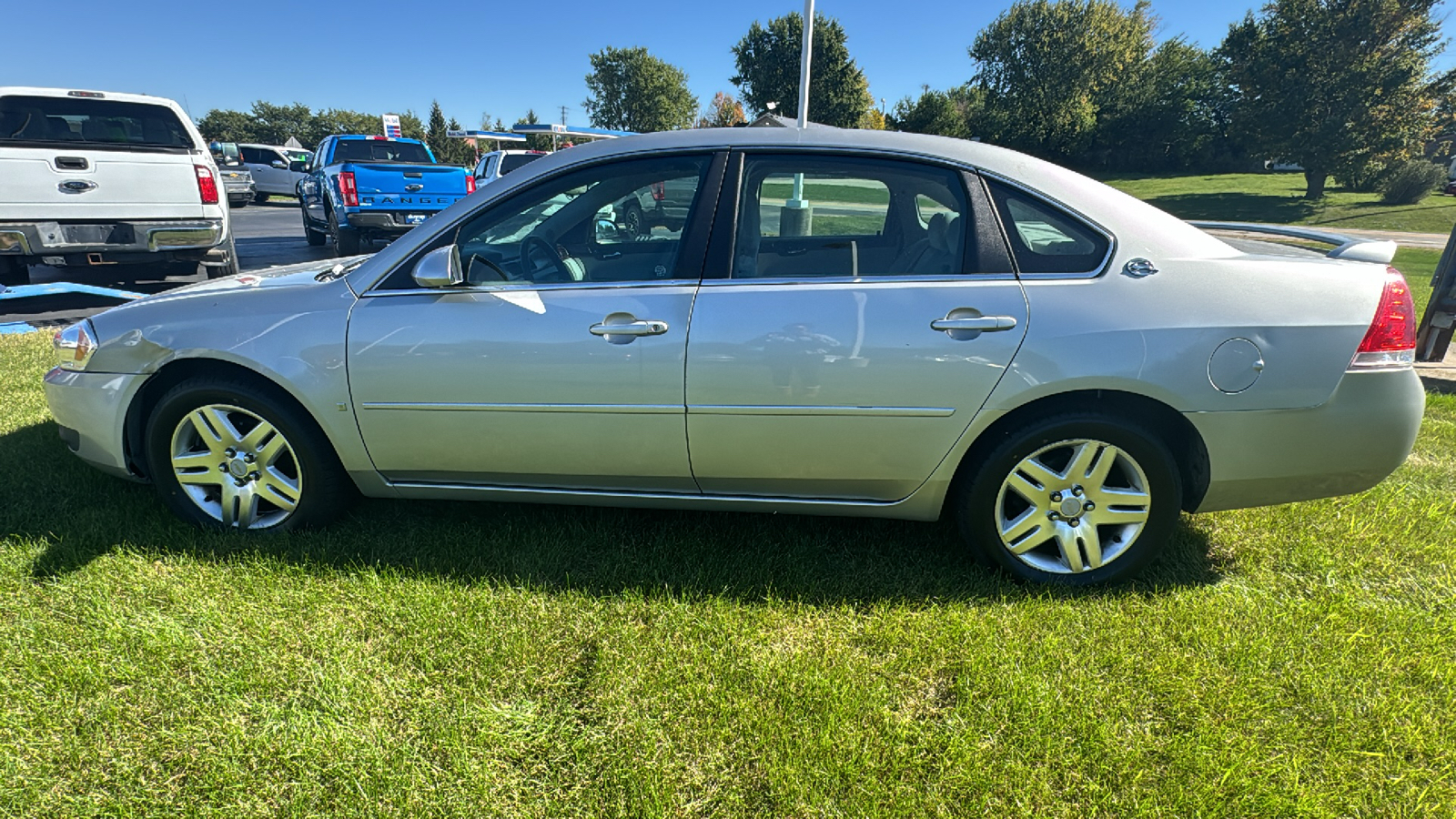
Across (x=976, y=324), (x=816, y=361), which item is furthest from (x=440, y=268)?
(x=976, y=324)

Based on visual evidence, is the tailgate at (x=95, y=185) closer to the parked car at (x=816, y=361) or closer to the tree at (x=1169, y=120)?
the parked car at (x=816, y=361)

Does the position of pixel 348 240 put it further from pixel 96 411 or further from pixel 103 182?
pixel 96 411

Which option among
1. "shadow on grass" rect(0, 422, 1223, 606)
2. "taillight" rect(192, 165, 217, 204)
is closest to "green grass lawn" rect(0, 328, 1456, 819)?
"shadow on grass" rect(0, 422, 1223, 606)

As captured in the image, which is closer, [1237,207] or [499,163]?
[499,163]

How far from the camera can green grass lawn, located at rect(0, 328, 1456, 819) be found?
5.89 ft

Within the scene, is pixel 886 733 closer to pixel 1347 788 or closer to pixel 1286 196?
pixel 1347 788

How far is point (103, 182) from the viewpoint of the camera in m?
6.62

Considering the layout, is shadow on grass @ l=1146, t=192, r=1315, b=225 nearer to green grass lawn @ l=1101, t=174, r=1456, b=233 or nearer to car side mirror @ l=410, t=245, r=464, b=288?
A: green grass lawn @ l=1101, t=174, r=1456, b=233

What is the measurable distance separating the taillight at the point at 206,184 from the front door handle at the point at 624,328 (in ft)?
22.1

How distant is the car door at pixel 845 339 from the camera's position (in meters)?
2.31

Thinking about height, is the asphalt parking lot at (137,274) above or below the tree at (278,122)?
below

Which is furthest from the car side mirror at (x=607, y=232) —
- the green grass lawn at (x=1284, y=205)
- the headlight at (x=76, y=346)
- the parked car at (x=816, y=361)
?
the green grass lawn at (x=1284, y=205)

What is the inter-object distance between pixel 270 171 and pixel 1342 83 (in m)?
39.3

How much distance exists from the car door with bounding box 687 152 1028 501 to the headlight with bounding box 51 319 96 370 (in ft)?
7.71
